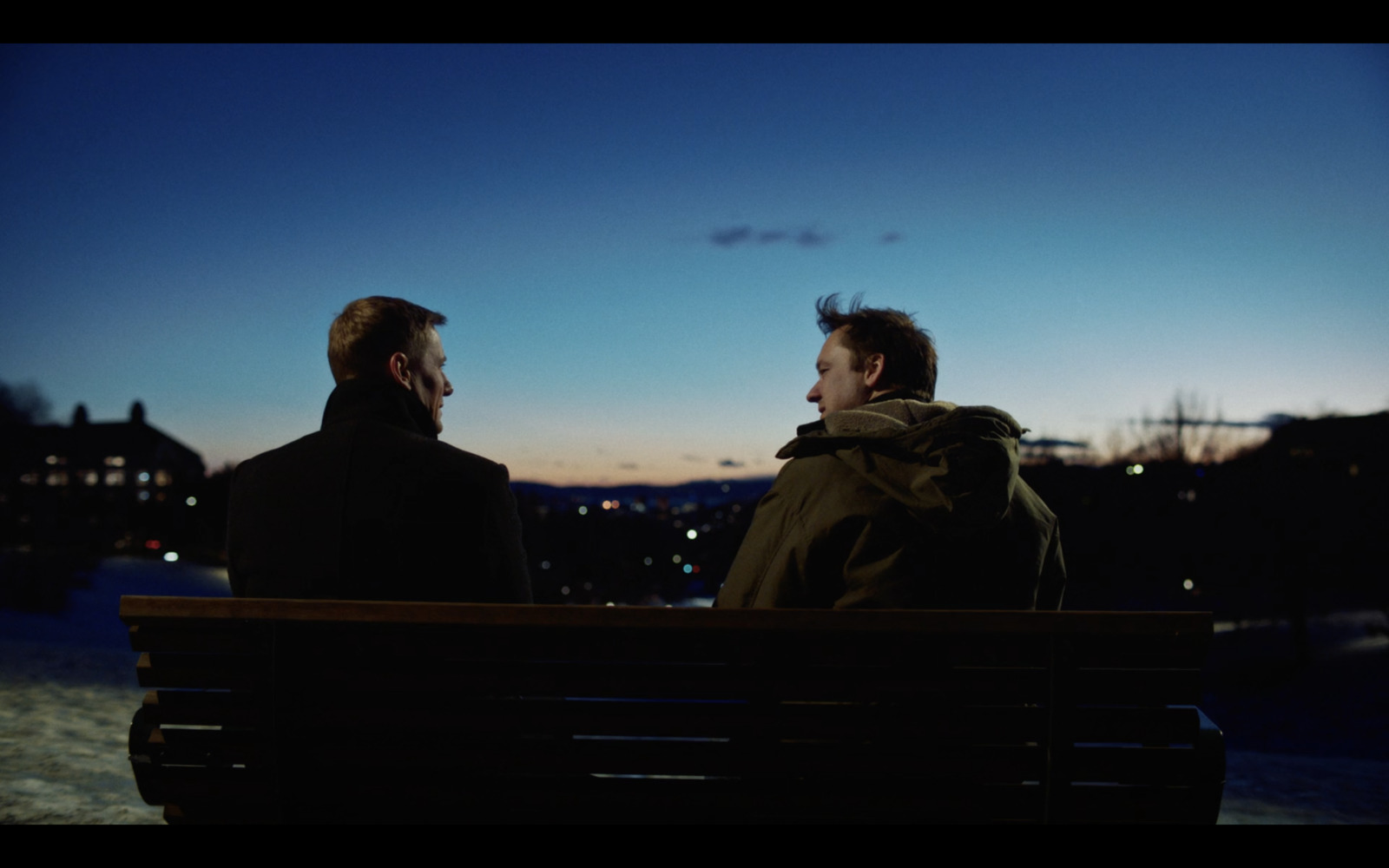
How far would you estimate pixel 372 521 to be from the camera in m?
2.67

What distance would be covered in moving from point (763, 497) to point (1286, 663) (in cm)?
3859

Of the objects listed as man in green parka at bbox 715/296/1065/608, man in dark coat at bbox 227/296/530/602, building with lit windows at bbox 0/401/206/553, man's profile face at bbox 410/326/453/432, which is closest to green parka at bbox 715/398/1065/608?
man in green parka at bbox 715/296/1065/608

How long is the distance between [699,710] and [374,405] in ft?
4.59

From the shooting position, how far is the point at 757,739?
7.87 ft

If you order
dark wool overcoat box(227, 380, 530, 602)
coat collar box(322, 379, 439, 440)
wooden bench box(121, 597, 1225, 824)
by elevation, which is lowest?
wooden bench box(121, 597, 1225, 824)

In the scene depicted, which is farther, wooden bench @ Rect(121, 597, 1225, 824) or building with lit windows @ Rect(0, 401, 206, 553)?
building with lit windows @ Rect(0, 401, 206, 553)

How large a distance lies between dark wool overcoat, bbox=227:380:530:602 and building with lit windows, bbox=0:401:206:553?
38.4m

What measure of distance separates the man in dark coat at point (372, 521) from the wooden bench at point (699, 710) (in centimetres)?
29

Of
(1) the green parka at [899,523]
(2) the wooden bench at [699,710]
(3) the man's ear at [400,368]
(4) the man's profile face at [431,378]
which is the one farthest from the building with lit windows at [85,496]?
(1) the green parka at [899,523]

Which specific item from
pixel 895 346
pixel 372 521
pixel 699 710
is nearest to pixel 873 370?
pixel 895 346

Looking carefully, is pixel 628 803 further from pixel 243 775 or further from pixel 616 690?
pixel 243 775

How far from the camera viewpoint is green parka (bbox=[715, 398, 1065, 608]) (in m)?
2.62

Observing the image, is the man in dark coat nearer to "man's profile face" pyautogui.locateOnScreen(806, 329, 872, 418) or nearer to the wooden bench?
the wooden bench

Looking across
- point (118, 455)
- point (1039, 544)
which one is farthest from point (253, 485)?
point (118, 455)
